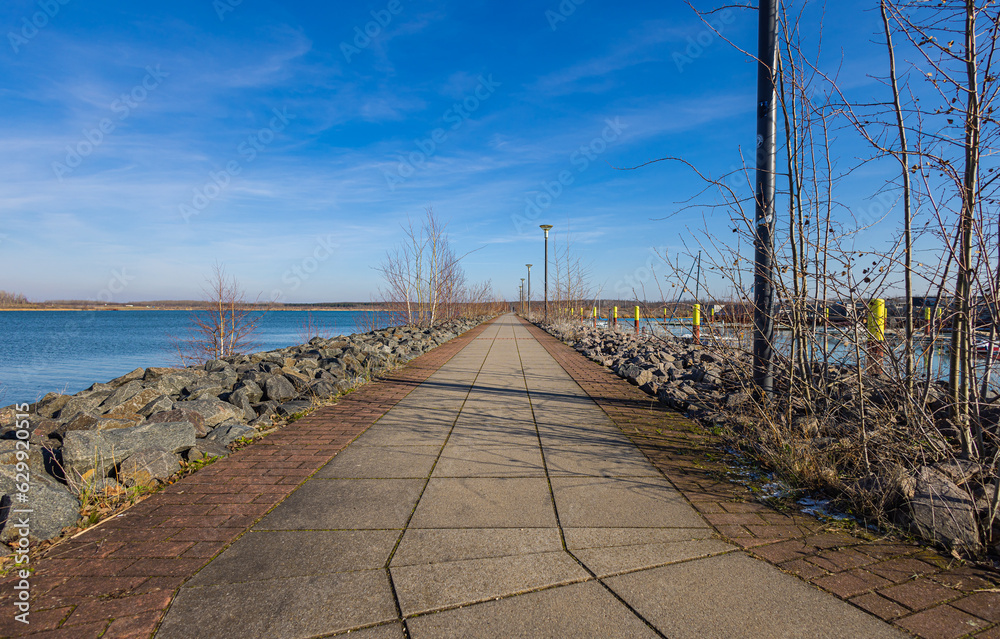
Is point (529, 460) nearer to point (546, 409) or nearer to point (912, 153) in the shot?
point (546, 409)

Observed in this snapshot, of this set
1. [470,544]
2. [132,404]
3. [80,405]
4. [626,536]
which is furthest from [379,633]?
[80,405]

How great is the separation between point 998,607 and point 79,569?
4.18 m

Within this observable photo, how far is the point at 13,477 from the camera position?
2.96 meters

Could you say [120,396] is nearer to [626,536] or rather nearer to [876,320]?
[626,536]

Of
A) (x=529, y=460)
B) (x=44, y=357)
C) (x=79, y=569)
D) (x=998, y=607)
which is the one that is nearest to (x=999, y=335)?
(x=998, y=607)

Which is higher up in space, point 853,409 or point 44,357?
point 853,409

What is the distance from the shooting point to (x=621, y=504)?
324cm

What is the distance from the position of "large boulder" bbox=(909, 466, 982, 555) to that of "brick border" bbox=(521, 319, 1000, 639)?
11cm

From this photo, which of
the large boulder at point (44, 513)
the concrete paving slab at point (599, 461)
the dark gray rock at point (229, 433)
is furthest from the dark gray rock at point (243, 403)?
the concrete paving slab at point (599, 461)

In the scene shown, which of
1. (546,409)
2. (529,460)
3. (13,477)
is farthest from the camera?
(546,409)

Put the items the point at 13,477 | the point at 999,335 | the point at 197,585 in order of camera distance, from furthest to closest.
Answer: the point at 13,477 → the point at 999,335 → the point at 197,585

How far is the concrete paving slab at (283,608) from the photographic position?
2.01 m

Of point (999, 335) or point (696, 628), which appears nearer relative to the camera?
point (696, 628)

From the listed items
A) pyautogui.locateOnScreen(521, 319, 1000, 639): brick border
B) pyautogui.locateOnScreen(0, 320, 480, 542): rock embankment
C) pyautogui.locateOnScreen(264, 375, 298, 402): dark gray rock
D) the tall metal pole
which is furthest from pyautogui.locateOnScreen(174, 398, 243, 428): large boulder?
the tall metal pole
